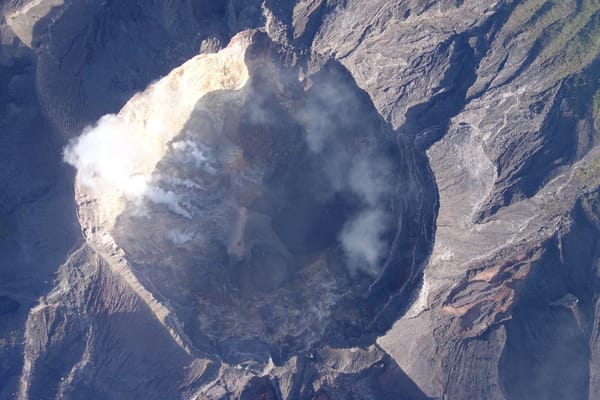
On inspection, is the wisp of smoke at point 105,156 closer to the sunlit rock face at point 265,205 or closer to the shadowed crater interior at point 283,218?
the sunlit rock face at point 265,205

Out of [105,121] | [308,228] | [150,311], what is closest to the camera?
[150,311]

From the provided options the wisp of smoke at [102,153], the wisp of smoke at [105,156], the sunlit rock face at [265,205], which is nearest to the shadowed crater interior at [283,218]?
the sunlit rock face at [265,205]

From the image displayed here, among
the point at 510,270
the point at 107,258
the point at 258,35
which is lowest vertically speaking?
the point at 510,270

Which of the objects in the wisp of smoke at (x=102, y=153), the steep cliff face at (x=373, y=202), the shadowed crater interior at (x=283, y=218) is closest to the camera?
the steep cliff face at (x=373, y=202)

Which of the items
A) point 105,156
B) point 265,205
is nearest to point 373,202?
point 265,205

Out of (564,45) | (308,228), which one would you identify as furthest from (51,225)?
(564,45)

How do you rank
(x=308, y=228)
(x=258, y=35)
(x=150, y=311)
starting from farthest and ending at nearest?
(x=308, y=228)
(x=258, y=35)
(x=150, y=311)

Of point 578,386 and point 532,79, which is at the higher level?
point 532,79

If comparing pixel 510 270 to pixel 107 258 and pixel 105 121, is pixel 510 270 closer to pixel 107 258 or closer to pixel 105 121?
pixel 107 258
